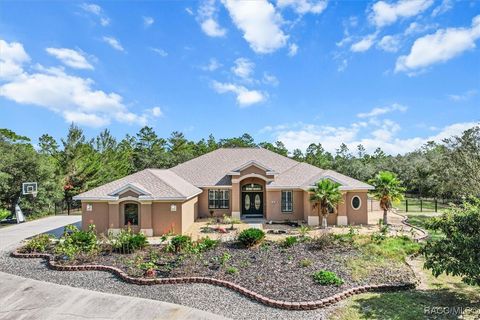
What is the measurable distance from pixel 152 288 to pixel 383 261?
1002 centimetres

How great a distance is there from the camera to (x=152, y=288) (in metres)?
11.7

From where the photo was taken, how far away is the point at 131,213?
20.3 metres

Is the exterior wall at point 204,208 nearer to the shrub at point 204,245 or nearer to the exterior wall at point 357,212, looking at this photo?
the exterior wall at point 357,212

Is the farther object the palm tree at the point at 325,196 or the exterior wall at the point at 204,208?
the exterior wall at the point at 204,208

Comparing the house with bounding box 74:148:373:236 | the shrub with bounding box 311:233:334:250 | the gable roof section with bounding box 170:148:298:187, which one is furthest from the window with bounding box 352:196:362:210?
the shrub with bounding box 311:233:334:250

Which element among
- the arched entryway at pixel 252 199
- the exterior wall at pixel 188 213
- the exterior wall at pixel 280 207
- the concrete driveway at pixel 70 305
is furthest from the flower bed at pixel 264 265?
the arched entryway at pixel 252 199

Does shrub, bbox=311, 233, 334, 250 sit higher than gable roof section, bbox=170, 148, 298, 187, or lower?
lower

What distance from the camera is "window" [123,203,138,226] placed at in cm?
2023

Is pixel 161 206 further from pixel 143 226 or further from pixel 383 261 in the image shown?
pixel 383 261

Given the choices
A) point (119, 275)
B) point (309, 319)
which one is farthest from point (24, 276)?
point (309, 319)

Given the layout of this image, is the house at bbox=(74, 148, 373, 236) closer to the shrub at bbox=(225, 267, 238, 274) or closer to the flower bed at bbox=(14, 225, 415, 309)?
the flower bed at bbox=(14, 225, 415, 309)

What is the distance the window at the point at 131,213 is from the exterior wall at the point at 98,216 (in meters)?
1.30

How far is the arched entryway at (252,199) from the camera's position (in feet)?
88.2

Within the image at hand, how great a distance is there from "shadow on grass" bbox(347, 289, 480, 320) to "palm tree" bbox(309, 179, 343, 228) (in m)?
9.91
